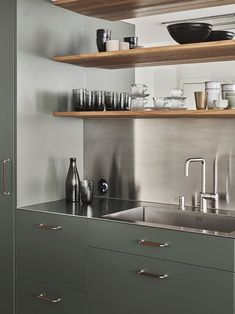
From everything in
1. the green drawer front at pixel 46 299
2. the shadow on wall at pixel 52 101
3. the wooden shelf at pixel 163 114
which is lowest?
the green drawer front at pixel 46 299

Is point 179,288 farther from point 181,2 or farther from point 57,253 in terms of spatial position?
point 181,2

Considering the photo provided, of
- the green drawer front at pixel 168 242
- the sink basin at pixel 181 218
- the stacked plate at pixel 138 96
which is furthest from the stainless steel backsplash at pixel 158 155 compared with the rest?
the green drawer front at pixel 168 242

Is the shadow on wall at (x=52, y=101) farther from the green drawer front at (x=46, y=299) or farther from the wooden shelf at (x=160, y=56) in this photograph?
the green drawer front at (x=46, y=299)

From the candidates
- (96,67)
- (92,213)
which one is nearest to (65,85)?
(96,67)

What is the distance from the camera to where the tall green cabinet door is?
3275 mm

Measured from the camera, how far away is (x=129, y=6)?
315 cm

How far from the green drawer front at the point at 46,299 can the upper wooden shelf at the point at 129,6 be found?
164cm

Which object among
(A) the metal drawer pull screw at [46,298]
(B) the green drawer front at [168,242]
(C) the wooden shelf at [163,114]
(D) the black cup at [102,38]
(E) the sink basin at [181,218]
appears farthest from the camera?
(D) the black cup at [102,38]

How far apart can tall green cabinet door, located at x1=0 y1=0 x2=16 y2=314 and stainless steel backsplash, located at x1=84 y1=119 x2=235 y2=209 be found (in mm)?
653

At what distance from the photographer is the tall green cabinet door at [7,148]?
328cm

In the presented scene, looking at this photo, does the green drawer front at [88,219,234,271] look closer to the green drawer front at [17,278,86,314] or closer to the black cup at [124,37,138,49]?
the green drawer front at [17,278,86,314]

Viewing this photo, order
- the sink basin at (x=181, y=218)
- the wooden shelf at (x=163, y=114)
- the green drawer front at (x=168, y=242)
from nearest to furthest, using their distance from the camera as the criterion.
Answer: the green drawer front at (x=168, y=242) → the wooden shelf at (x=163, y=114) → the sink basin at (x=181, y=218)

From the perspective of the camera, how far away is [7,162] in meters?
3.30

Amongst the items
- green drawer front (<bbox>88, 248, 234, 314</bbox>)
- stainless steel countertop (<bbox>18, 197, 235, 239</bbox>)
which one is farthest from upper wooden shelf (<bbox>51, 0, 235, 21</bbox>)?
green drawer front (<bbox>88, 248, 234, 314</bbox>)
